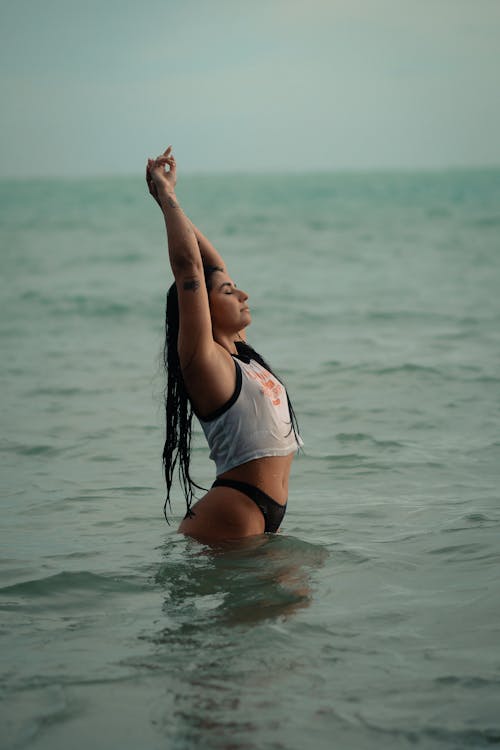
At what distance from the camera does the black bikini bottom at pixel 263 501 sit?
177 inches

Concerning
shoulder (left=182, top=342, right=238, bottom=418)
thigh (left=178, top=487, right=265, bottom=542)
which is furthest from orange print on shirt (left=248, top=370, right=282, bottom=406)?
thigh (left=178, top=487, right=265, bottom=542)

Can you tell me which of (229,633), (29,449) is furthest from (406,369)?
(229,633)

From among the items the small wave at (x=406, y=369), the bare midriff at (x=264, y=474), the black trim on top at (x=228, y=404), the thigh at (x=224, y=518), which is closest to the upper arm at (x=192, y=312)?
the black trim on top at (x=228, y=404)

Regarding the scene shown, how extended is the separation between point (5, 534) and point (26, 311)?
1260 cm

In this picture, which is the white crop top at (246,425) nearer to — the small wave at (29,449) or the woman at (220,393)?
the woman at (220,393)

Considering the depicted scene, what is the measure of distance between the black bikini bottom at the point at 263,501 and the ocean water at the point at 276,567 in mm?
192

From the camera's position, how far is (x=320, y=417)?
28.7ft

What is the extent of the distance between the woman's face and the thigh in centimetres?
77

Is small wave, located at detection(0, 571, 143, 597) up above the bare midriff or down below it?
below

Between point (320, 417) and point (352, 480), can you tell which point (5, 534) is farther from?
point (320, 417)

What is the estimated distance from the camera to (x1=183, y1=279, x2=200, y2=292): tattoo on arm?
4180mm

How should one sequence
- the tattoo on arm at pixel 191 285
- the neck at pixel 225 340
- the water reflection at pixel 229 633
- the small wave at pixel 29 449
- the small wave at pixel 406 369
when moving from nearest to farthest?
the water reflection at pixel 229 633, the tattoo on arm at pixel 191 285, the neck at pixel 225 340, the small wave at pixel 29 449, the small wave at pixel 406 369

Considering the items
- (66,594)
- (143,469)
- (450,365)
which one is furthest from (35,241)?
(66,594)

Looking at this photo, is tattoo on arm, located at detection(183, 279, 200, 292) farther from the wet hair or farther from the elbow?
the wet hair
